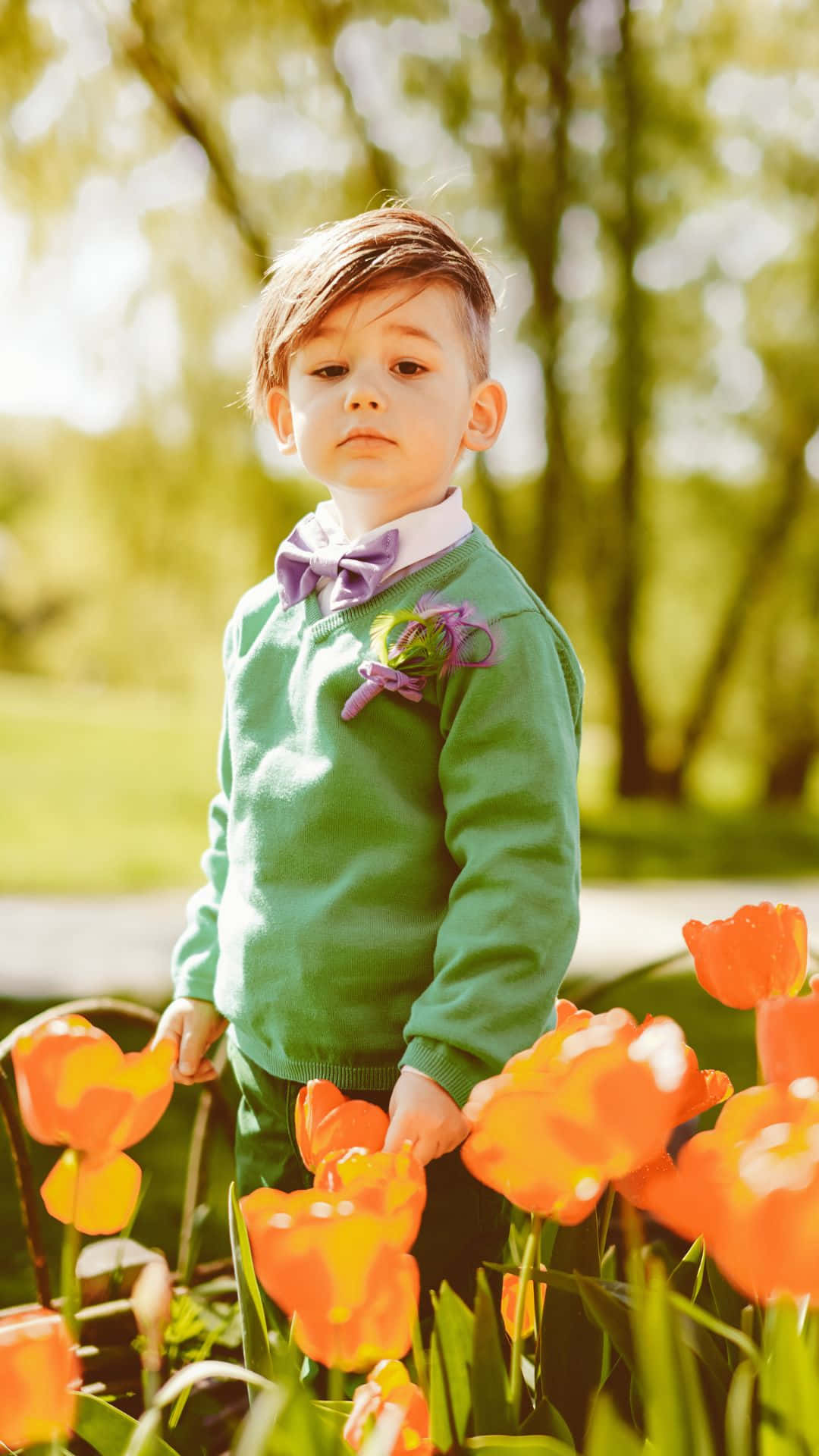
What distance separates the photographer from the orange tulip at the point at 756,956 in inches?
39.4

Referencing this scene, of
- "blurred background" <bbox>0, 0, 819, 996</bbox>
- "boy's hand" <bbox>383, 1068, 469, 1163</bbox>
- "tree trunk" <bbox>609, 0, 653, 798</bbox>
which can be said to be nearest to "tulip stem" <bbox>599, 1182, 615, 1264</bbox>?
"boy's hand" <bbox>383, 1068, 469, 1163</bbox>

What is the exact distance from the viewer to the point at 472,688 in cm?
118

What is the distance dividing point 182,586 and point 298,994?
991 centimetres

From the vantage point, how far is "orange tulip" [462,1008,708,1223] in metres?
0.72

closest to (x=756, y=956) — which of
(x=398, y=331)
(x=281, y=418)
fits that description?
(x=398, y=331)

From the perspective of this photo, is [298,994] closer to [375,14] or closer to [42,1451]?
[42,1451]

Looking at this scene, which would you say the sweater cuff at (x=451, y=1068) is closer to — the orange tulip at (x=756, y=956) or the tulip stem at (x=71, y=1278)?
the orange tulip at (x=756, y=956)

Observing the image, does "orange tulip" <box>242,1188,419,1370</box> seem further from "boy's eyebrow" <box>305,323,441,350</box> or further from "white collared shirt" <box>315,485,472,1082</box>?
"boy's eyebrow" <box>305,323,441,350</box>

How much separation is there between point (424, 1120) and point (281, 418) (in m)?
0.73

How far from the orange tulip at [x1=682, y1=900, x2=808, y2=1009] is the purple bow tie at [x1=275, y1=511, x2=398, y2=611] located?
48 cm

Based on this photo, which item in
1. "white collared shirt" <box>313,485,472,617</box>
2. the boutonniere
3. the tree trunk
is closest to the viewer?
the boutonniere

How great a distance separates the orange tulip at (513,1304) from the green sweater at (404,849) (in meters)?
0.15

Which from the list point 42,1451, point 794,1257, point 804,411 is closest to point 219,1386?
point 42,1451

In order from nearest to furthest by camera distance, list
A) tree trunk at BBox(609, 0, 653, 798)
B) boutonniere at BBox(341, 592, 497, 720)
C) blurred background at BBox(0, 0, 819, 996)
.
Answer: boutonniere at BBox(341, 592, 497, 720) → blurred background at BBox(0, 0, 819, 996) → tree trunk at BBox(609, 0, 653, 798)
